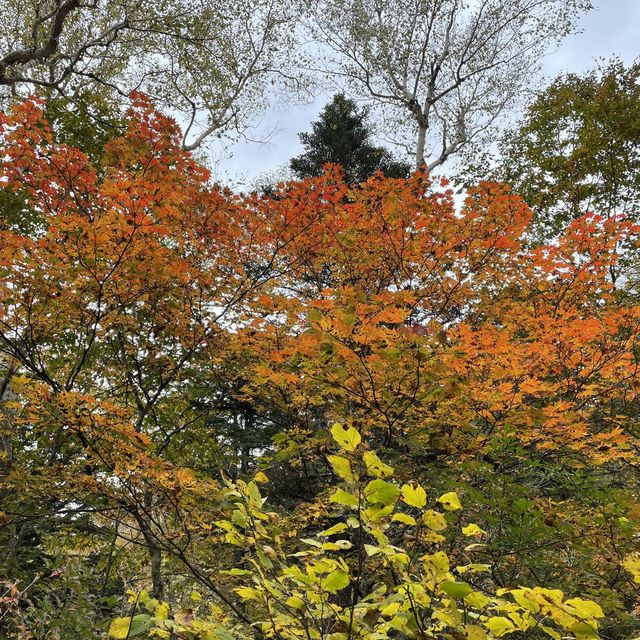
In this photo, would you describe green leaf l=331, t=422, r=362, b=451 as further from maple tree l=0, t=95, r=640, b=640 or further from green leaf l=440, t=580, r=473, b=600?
maple tree l=0, t=95, r=640, b=640

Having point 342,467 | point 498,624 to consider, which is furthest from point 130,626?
point 498,624

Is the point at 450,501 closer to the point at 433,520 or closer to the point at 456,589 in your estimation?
the point at 433,520

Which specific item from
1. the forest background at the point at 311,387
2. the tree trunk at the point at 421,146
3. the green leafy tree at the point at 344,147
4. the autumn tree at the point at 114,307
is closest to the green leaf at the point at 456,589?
the forest background at the point at 311,387

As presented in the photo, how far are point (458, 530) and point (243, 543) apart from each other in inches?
108

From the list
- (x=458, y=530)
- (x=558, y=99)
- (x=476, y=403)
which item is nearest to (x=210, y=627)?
(x=458, y=530)

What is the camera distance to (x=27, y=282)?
4.50 m

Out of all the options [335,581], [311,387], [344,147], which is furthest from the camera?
[344,147]

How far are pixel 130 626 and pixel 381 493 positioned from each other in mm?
743

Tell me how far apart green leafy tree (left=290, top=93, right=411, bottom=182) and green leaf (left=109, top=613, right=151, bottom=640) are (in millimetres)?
14221

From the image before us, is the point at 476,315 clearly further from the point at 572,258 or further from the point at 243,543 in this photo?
the point at 243,543

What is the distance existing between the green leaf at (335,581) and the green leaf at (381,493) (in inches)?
9.3

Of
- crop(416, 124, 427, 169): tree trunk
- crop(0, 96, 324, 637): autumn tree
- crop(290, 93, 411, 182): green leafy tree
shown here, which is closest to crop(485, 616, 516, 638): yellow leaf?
crop(0, 96, 324, 637): autumn tree

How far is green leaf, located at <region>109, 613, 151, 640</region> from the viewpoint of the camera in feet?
3.85

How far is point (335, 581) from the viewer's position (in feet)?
4.15
